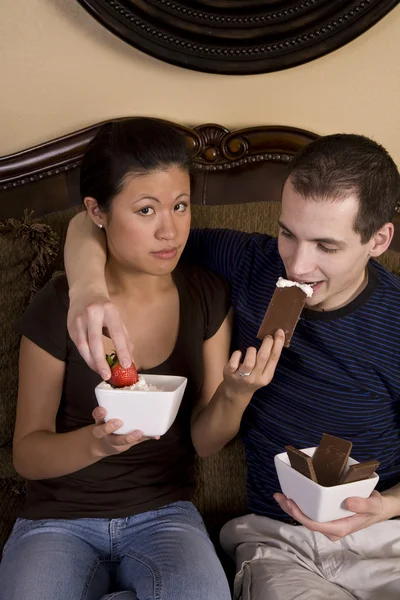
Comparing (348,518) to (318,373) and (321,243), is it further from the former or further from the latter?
(321,243)

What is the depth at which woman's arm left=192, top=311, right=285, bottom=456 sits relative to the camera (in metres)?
1.33

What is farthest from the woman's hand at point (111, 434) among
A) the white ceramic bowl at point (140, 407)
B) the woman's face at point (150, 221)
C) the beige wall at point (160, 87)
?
the beige wall at point (160, 87)

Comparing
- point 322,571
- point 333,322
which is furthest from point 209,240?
point 322,571

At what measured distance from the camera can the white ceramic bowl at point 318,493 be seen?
124 centimetres

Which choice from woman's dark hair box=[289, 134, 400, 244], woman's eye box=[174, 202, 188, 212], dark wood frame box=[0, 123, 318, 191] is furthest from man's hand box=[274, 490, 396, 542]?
dark wood frame box=[0, 123, 318, 191]

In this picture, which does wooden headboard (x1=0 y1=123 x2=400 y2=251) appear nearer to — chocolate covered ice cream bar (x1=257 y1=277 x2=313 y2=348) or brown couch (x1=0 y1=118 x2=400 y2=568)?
brown couch (x1=0 y1=118 x2=400 y2=568)

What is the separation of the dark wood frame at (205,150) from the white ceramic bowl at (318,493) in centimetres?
99

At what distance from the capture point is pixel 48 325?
1.56m

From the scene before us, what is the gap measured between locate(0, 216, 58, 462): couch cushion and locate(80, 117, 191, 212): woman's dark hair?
31cm

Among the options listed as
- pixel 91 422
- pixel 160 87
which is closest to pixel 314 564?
pixel 91 422

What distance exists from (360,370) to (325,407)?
12cm

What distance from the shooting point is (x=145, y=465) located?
163 cm

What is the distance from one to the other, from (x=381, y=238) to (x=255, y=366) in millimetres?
413

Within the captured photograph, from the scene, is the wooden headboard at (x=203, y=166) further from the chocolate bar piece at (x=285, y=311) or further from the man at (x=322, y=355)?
the chocolate bar piece at (x=285, y=311)
